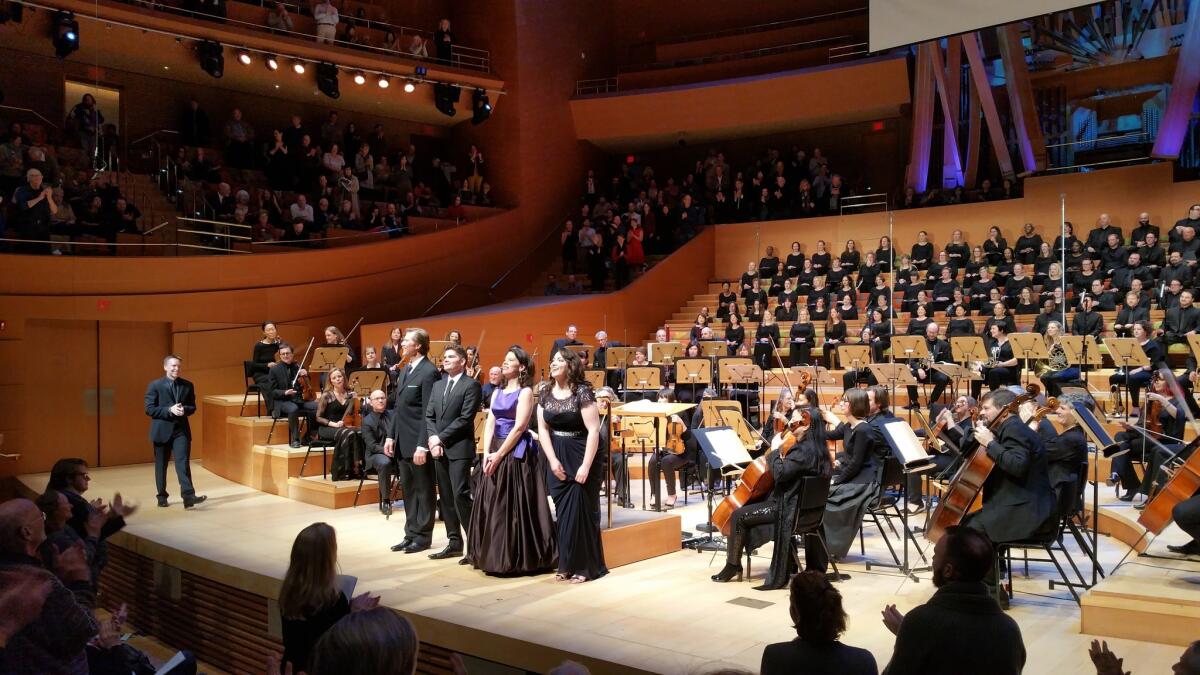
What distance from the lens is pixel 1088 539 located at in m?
7.55

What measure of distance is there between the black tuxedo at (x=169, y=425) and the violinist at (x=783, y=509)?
5.65 meters

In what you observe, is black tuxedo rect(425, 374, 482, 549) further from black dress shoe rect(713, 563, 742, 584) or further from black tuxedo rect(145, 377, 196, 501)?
black tuxedo rect(145, 377, 196, 501)

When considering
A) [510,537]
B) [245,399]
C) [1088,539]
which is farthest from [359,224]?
[1088,539]

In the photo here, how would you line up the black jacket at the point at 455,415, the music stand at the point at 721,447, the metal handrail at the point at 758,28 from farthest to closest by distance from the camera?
the metal handrail at the point at 758,28 → the black jacket at the point at 455,415 → the music stand at the point at 721,447

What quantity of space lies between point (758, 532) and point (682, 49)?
1726 centimetres

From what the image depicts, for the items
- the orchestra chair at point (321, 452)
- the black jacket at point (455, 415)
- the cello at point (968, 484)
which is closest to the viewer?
the cello at point (968, 484)

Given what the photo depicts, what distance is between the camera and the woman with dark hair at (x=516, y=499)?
6688 mm

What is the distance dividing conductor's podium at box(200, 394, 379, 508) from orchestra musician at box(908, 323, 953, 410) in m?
6.98

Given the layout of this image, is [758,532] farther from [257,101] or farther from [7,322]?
[257,101]

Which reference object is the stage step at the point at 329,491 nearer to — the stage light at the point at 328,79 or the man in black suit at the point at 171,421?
the man in black suit at the point at 171,421

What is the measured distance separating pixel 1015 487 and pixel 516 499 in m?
3.18

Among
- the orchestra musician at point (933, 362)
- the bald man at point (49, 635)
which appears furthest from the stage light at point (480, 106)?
the bald man at point (49, 635)

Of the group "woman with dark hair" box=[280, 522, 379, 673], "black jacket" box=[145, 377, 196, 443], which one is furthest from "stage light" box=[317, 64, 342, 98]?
"woman with dark hair" box=[280, 522, 379, 673]

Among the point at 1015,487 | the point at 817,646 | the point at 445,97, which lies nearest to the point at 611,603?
the point at 1015,487
